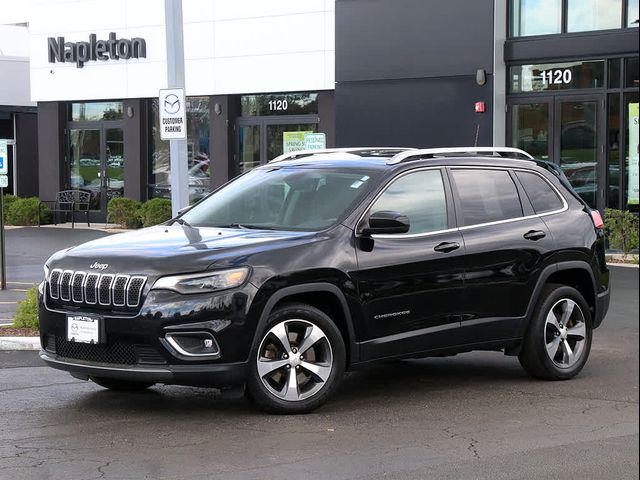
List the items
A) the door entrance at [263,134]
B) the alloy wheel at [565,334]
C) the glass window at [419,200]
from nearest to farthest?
1. the glass window at [419,200]
2. the alloy wheel at [565,334]
3. the door entrance at [263,134]

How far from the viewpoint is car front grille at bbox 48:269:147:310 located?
672 centimetres

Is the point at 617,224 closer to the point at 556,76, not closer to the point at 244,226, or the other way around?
the point at 556,76

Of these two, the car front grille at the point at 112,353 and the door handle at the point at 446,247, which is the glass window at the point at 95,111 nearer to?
the door handle at the point at 446,247

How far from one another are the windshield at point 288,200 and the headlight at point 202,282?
0.85 metres

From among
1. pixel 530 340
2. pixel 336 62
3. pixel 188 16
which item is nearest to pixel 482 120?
pixel 336 62

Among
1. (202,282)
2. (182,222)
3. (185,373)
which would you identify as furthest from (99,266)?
(182,222)

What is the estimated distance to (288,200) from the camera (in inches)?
305

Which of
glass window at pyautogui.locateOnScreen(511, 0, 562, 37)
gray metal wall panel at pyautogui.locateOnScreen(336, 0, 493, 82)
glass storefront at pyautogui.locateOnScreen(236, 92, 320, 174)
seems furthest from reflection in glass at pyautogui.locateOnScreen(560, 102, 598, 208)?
glass storefront at pyautogui.locateOnScreen(236, 92, 320, 174)

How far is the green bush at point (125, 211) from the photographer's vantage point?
2708 centimetres

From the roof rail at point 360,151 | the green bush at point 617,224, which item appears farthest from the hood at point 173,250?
the green bush at point 617,224

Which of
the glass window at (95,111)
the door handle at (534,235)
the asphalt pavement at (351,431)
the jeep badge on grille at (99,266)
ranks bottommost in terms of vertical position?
the asphalt pavement at (351,431)

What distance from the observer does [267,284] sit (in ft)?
22.3

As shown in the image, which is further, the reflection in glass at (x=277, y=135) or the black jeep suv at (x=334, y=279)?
the reflection in glass at (x=277, y=135)

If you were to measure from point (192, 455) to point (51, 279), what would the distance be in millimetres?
1837
